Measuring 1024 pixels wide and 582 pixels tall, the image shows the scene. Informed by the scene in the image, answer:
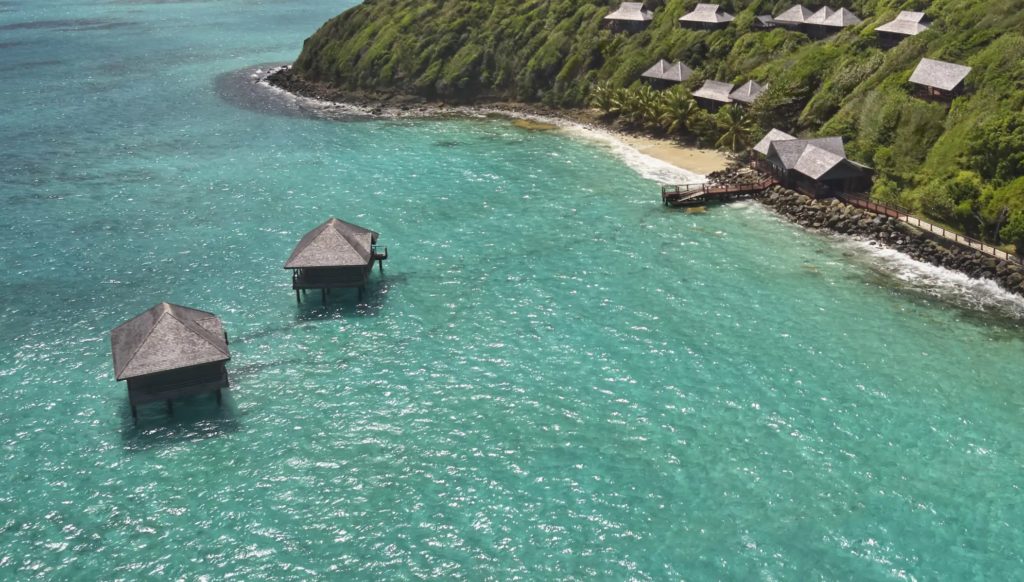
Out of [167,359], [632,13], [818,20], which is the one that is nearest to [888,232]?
[818,20]

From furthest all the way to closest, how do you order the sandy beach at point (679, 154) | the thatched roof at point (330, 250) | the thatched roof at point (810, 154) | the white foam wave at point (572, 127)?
the sandy beach at point (679, 154), the white foam wave at point (572, 127), the thatched roof at point (810, 154), the thatched roof at point (330, 250)

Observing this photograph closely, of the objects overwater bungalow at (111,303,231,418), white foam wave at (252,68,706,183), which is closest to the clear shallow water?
overwater bungalow at (111,303,231,418)

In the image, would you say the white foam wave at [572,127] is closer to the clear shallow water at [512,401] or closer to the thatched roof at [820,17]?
the clear shallow water at [512,401]

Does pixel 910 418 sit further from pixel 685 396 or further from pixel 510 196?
pixel 510 196

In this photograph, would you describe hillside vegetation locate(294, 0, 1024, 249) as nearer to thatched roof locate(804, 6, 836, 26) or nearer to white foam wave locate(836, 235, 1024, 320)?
thatched roof locate(804, 6, 836, 26)

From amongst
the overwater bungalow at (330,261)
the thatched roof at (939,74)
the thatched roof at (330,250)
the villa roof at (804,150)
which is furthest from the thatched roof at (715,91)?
the thatched roof at (330,250)

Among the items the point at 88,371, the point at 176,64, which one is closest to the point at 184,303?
the point at 88,371

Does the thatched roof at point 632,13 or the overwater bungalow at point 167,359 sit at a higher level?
→ the thatched roof at point 632,13

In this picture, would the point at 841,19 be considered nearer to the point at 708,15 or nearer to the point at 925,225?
the point at 708,15
